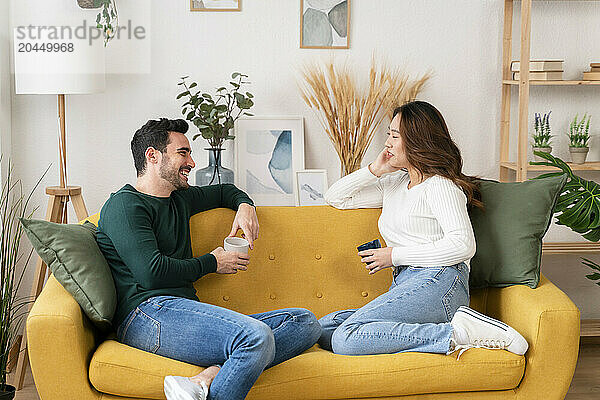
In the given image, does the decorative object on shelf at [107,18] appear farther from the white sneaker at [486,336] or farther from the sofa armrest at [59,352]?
the white sneaker at [486,336]

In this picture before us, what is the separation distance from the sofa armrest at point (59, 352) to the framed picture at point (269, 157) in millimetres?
1463

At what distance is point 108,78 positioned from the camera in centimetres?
366

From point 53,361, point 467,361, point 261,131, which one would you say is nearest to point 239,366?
point 53,361

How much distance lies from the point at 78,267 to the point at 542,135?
96.6 inches

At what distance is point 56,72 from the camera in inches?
125

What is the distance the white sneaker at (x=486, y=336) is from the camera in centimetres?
247

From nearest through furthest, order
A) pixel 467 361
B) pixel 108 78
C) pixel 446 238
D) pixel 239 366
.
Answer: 1. pixel 239 366
2. pixel 467 361
3. pixel 446 238
4. pixel 108 78

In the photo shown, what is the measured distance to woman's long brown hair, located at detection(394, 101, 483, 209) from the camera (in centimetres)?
279

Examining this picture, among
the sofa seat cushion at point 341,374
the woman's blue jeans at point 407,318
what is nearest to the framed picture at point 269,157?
the woman's blue jeans at point 407,318

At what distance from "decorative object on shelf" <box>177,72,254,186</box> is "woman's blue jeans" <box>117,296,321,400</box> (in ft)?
A: 3.45

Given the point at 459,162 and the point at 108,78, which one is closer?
the point at 459,162

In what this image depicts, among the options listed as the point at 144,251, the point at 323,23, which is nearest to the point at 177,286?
the point at 144,251

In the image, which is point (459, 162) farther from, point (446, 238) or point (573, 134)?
point (573, 134)

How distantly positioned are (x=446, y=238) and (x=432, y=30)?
1509 mm
